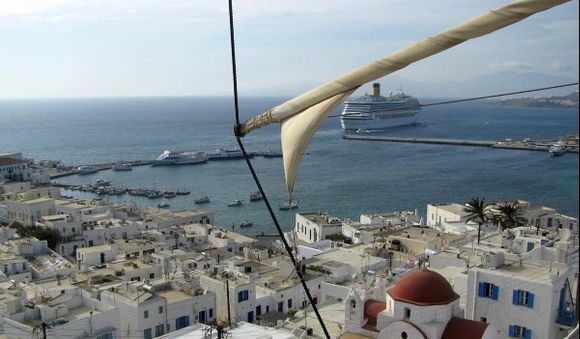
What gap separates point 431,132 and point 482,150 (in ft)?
98.6

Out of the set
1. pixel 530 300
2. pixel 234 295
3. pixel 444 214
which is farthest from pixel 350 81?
pixel 444 214

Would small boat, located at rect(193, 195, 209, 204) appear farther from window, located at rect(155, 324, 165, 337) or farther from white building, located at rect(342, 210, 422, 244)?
window, located at rect(155, 324, 165, 337)

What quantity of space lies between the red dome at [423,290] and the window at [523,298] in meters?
2.20

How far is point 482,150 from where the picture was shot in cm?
7275

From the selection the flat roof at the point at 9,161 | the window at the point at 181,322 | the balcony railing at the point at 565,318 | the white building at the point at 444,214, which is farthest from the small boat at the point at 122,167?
the balcony railing at the point at 565,318

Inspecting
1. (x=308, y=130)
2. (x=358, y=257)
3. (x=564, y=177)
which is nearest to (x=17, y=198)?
(x=358, y=257)

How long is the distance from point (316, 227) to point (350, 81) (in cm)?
2825

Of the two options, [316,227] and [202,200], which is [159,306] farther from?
[202,200]

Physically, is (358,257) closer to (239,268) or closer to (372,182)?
(239,268)

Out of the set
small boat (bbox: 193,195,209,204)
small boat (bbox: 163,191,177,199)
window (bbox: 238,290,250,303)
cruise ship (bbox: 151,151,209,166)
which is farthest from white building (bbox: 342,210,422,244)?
cruise ship (bbox: 151,151,209,166)

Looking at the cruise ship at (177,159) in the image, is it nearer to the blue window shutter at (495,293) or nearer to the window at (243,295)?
the window at (243,295)

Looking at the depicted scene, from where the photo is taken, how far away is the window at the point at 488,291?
12.6 meters

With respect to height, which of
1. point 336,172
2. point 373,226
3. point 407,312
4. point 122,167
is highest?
point 407,312

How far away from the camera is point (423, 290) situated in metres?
10.8
